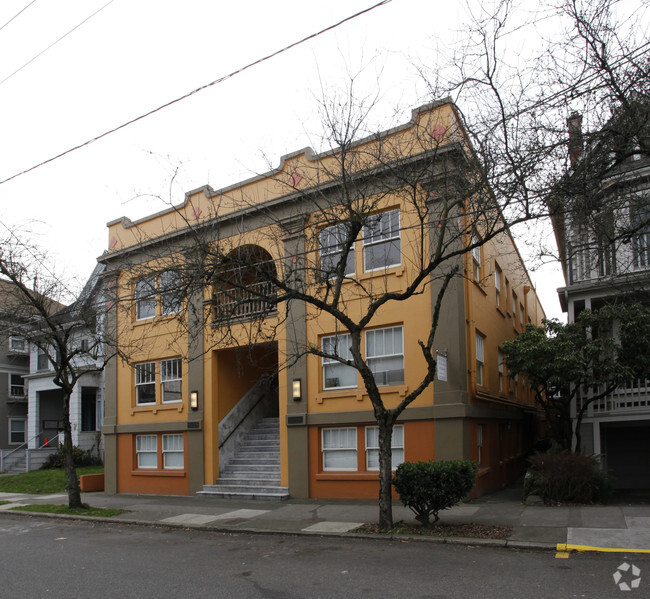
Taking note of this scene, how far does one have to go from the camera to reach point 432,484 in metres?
10.5

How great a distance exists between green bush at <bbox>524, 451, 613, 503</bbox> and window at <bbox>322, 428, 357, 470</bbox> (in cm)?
459

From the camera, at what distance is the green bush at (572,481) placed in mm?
12688

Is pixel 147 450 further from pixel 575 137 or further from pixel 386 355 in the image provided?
pixel 575 137

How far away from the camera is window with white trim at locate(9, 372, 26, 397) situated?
1443 inches

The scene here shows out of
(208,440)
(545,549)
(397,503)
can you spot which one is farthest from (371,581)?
(208,440)

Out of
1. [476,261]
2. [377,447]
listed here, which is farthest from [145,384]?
[476,261]

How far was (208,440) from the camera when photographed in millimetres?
18375

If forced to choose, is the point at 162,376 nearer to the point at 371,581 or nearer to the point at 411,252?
the point at 411,252

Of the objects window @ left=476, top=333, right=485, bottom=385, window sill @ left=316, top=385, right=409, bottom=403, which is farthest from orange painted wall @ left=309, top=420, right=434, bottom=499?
window @ left=476, top=333, right=485, bottom=385

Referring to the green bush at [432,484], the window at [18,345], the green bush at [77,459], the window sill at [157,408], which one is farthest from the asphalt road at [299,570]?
the window at [18,345]

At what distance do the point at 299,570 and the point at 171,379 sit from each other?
12319 mm

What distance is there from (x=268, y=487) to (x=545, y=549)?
916 cm

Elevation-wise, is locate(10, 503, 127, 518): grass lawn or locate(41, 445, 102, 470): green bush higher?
locate(10, 503, 127, 518): grass lawn

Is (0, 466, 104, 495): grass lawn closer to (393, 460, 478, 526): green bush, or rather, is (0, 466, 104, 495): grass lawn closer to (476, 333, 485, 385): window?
(476, 333, 485, 385): window
